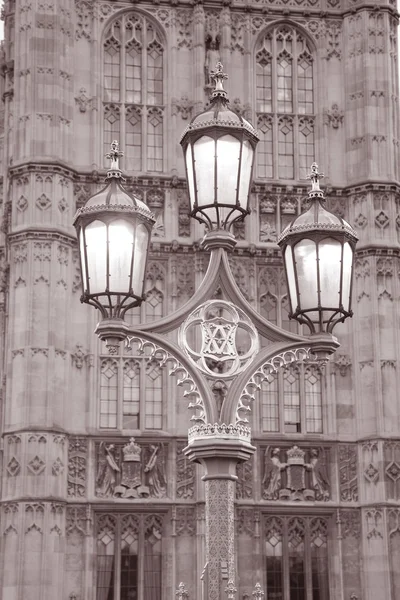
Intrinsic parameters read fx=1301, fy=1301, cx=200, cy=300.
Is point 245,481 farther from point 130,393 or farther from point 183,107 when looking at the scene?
point 183,107

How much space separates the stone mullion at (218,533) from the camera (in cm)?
1023

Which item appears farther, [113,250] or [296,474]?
[296,474]

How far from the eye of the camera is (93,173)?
31812mm

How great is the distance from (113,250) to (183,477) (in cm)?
2006

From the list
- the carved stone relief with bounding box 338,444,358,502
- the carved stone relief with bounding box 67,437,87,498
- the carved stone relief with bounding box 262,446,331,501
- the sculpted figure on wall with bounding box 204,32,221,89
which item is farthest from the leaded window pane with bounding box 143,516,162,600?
the sculpted figure on wall with bounding box 204,32,221,89

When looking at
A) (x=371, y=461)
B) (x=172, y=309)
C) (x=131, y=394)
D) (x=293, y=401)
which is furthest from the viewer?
(x=293, y=401)

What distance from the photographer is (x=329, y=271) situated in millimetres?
11156

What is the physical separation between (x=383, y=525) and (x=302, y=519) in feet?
6.24

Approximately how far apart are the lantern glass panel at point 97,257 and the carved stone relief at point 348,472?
20821 mm

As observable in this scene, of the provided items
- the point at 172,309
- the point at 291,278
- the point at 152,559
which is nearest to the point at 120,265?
the point at 291,278

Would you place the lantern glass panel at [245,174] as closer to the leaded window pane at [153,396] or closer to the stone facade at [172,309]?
the stone facade at [172,309]

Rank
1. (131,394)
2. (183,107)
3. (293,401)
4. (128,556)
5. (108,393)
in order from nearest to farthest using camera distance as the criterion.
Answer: (128,556) < (108,393) < (131,394) < (293,401) < (183,107)

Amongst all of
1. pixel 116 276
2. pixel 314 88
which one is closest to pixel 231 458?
pixel 116 276

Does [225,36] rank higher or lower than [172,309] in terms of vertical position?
higher
